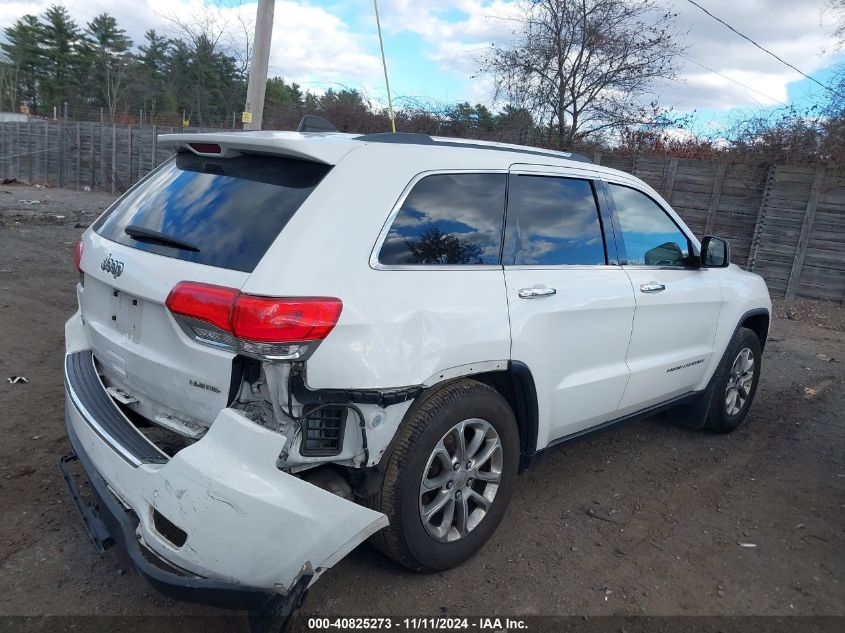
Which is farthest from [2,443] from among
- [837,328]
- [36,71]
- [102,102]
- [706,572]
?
[36,71]

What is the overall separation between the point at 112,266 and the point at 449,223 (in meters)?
1.46

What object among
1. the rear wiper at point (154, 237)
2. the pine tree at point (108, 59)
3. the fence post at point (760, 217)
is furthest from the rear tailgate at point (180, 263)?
the pine tree at point (108, 59)

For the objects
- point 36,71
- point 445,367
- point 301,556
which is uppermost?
point 36,71

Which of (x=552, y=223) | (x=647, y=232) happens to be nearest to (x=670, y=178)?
(x=647, y=232)

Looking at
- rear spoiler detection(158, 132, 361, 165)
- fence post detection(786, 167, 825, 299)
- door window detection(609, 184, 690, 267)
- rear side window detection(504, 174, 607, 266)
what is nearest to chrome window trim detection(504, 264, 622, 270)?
rear side window detection(504, 174, 607, 266)

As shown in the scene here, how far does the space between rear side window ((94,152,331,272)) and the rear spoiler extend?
0.04m

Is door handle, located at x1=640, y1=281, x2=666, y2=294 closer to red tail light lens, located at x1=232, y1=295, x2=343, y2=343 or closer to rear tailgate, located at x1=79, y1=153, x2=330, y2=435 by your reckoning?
rear tailgate, located at x1=79, y1=153, x2=330, y2=435

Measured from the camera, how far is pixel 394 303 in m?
2.50

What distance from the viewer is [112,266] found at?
278cm

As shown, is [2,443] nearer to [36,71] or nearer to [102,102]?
[102,102]

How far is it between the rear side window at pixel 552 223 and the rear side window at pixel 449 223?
101mm

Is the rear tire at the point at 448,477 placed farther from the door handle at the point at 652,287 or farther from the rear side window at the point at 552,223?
the door handle at the point at 652,287

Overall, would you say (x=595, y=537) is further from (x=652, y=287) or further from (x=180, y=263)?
(x=180, y=263)

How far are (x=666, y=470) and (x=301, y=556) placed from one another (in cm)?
289
